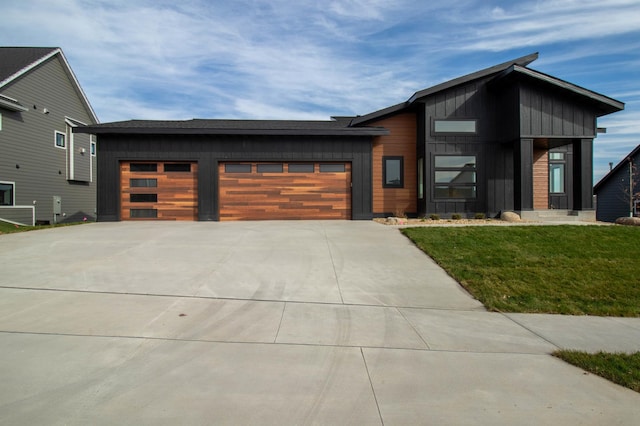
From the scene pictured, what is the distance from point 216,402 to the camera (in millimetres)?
2746

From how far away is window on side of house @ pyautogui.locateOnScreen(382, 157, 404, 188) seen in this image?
14.3m

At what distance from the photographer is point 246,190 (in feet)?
45.0

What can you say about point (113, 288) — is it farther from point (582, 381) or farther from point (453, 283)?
point (582, 381)

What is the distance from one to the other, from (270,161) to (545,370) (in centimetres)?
1141

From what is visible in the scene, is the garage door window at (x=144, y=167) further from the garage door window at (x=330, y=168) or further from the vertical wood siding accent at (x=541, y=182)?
the vertical wood siding accent at (x=541, y=182)

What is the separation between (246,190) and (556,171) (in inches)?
485

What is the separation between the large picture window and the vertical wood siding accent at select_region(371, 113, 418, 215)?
1.04 m

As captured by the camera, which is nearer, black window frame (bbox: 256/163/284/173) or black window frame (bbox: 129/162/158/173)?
black window frame (bbox: 129/162/158/173)

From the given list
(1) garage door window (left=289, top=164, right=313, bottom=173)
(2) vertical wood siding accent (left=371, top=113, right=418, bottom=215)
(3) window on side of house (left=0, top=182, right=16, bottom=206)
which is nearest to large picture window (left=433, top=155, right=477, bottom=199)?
(2) vertical wood siding accent (left=371, top=113, right=418, bottom=215)

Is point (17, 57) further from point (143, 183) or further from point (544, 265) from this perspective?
point (544, 265)

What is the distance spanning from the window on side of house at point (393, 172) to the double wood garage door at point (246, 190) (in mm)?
1441

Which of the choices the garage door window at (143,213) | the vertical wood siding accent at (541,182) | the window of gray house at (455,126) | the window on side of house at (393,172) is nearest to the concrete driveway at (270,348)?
the garage door window at (143,213)

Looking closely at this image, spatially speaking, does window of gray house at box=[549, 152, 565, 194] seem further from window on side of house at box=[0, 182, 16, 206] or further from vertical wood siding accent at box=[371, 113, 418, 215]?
window on side of house at box=[0, 182, 16, 206]

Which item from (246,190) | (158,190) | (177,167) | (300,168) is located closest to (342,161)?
(300,168)
